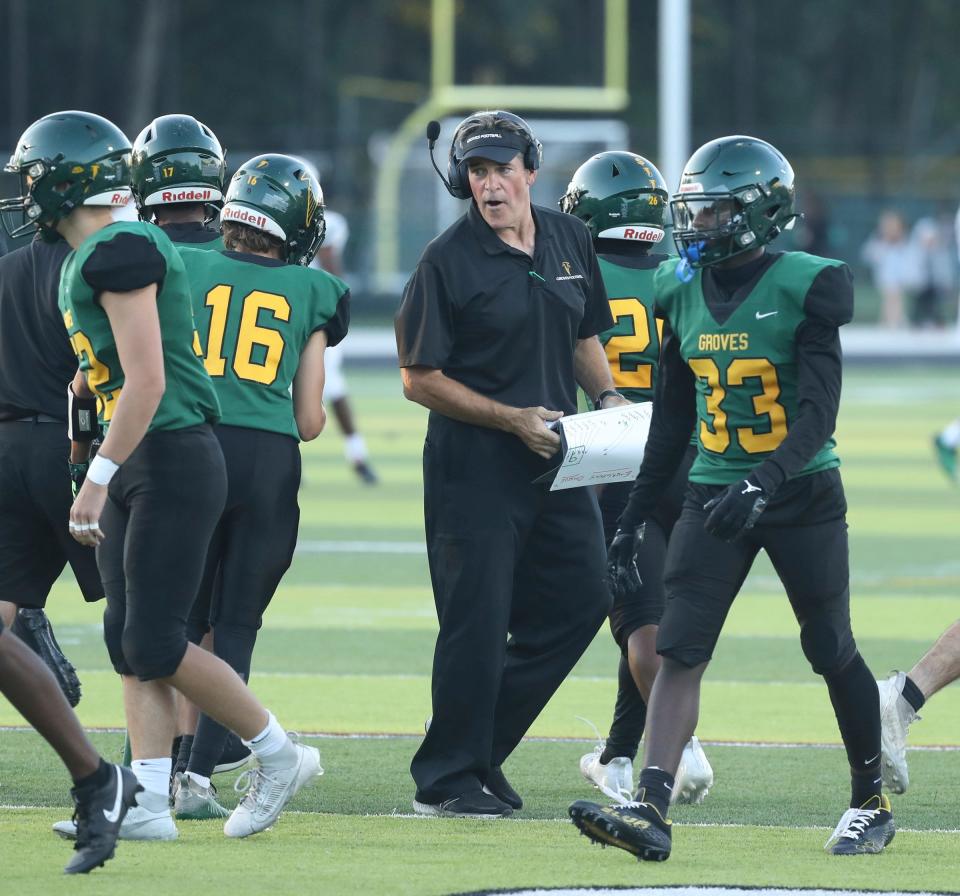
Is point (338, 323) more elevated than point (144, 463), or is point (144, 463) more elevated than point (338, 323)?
point (338, 323)

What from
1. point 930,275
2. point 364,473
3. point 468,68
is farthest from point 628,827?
point 468,68

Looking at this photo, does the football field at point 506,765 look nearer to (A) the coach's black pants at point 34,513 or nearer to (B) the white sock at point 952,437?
(A) the coach's black pants at point 34,513

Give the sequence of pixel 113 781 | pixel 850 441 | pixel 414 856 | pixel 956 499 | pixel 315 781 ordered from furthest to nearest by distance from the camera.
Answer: pixel 850 441 → pixel 956 499 → pixel 315 781 → pixel 414 856 → pixel 113 781

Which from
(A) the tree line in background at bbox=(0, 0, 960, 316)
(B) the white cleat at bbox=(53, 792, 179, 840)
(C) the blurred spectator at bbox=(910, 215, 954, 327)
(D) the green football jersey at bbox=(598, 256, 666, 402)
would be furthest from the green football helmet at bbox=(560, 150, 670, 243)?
(A) the tree line in background at bbox=(0, 0, 960, 316)

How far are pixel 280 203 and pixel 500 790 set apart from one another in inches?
74.5

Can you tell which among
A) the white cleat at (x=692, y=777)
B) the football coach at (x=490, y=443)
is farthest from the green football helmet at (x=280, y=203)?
the white cleat at (x=692, y=777)

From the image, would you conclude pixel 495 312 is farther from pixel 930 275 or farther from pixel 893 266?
pixel 930 275

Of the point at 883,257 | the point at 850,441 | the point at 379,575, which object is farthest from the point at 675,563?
the point at 883,257

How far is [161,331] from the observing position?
17.8ft

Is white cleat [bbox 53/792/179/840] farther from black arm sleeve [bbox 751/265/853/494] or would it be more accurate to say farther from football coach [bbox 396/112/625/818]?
black arm sleeve [bbox 751/265/853/494]

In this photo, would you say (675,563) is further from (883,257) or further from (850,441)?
(883,257)

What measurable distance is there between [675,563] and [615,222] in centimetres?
179

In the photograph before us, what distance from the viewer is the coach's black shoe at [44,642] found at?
22.1 feet

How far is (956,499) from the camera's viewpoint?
49.7 feet
